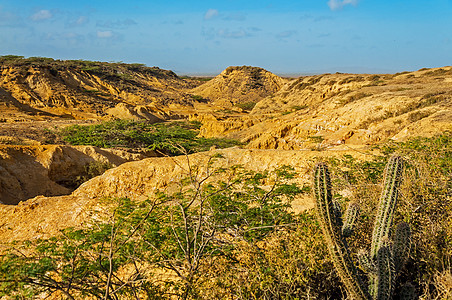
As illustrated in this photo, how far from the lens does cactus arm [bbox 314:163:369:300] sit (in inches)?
138

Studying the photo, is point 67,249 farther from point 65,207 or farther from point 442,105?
point 442,105

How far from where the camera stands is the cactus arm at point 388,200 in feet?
13.2

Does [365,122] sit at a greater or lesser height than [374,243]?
greater

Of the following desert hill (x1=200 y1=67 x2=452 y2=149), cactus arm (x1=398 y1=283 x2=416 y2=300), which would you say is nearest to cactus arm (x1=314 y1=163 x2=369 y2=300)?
cactus arm (x1=398 y1=283 x2=416 y2=300)

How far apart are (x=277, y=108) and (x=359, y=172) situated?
29.3 meters

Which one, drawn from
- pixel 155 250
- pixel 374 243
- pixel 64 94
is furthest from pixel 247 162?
pixel 64 94

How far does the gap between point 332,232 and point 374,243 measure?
3.32 feet

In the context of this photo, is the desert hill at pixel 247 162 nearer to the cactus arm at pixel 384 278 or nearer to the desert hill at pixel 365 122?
the desert hill at pixel 365 122

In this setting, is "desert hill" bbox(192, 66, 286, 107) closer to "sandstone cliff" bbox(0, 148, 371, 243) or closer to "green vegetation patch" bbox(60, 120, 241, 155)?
"green vegetation patch" bbox(60, 120, 241, 155)

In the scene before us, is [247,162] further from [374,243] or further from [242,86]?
[242,86]

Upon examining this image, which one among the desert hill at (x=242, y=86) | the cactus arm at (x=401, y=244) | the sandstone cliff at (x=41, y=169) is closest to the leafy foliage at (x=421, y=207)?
the cactus arm at (x=401, y=244)

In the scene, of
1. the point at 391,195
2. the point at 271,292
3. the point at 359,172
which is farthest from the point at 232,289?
the point at 359,172

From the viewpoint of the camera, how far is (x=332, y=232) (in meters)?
3.52

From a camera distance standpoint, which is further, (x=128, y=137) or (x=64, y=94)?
(x=64, y=94)
